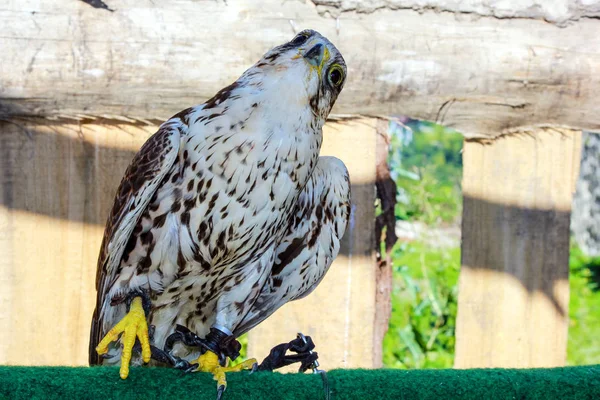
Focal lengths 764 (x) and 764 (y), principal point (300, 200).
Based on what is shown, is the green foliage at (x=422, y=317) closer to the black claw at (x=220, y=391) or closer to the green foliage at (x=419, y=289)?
the green foliage at (x=419, y=289)

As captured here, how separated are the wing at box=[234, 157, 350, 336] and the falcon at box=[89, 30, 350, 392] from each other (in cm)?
16

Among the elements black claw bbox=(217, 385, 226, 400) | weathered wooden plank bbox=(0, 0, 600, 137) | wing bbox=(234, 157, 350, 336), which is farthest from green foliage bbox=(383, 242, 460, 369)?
black claw bbox=(217, 385, 226, 400)

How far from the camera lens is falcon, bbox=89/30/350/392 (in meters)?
2.16

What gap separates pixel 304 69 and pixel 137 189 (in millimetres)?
585

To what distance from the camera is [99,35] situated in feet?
9.02

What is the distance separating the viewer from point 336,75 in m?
2.26

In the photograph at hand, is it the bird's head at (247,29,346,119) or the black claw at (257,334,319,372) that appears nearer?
the black claw at (257,334,319,372)

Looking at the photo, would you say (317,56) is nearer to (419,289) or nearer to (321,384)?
(321,384)

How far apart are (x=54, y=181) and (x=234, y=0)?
97 cm

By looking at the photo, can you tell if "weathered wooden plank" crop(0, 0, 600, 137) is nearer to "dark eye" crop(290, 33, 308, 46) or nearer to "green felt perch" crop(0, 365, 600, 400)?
"dark eye" crop(290, 33, 308, 46)

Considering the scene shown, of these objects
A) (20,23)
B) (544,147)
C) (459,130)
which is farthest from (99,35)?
(544,147)

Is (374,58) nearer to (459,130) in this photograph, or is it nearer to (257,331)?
(459,130)

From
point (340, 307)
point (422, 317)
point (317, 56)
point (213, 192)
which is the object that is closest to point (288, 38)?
point (317, 56)

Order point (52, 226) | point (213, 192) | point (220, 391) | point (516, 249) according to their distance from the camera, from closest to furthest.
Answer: point (220, 391)
point (213, 192)
point (52, 226)
point (516, 249)
